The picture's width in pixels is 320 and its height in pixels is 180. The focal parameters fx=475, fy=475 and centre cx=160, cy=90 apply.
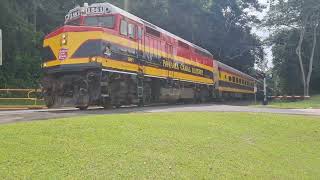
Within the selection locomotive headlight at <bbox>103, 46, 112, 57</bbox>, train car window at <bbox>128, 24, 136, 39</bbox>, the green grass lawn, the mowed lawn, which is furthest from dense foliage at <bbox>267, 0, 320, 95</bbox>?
the mowed lawn

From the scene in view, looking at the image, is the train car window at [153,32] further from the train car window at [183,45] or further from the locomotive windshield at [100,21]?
the train car window at [183,45]

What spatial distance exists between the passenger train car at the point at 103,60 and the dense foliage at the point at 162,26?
15.7 metres

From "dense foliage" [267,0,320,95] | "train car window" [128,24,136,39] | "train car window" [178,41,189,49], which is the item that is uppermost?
"dense foliage" [267,0,320,95]

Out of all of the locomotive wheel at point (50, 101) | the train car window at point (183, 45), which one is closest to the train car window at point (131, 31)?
the locomotive wheel at point (50, 101)

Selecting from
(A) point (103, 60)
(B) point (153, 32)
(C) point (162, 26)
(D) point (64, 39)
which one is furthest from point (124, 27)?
(C) point (162, 26)

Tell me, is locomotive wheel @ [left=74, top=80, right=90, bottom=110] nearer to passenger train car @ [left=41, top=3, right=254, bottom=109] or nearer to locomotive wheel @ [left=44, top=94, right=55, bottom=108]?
passenger train car @ [left=41, top=3, right=254, bottom=109]

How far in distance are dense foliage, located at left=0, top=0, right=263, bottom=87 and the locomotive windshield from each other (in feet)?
56.4

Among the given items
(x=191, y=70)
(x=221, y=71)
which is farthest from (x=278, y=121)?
(x=221, y=71)

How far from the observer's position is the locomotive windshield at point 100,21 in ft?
66.5

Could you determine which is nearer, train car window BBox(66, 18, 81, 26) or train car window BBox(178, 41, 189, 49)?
train car window BBox(66, 18, 81, 26)

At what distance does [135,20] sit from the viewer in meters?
22.1

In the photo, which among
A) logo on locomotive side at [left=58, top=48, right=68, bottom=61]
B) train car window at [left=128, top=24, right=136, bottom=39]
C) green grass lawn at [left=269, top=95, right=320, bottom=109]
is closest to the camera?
logo on locomotive side at [left=58, top=48, right=68, bottom=61]

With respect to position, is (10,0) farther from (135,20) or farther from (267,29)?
(267,29)

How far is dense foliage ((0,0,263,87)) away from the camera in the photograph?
122 feet
